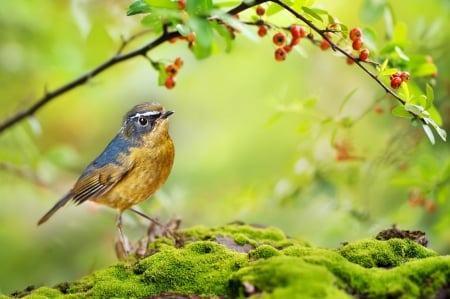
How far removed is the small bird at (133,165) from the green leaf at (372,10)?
111 centimetres

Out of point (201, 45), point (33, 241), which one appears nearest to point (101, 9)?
point (201, 45)

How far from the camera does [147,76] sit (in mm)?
7105

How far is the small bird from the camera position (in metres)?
3.73

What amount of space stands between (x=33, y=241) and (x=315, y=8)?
5.11m

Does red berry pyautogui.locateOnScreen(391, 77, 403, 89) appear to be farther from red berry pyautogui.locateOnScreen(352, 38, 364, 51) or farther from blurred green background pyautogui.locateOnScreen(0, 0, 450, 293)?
blurred green background pyautogui.locateOnScreen(0, 0, 450, 293)

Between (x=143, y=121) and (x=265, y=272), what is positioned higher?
(x=143, y=121)

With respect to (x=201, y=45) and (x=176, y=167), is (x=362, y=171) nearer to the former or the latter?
(x=201, y=45)

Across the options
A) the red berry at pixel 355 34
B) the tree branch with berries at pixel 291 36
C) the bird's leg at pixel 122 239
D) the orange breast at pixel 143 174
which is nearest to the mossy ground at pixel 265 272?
the bird's leg at pixel 122 239

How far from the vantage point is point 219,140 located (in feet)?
28.8

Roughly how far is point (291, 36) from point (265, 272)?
1102 millimetres

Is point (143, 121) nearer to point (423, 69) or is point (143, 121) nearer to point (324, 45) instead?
point (324, 45)

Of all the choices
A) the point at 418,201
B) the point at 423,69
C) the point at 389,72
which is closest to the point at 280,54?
the point at 389,72

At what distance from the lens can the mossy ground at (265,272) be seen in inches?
103

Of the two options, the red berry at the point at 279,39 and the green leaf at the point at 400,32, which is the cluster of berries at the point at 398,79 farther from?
the green leaf at the point at 400,32
